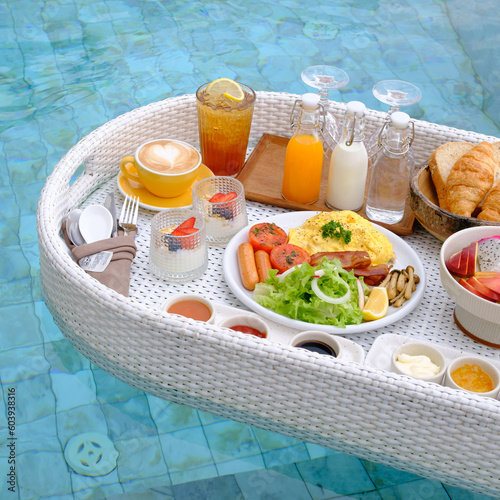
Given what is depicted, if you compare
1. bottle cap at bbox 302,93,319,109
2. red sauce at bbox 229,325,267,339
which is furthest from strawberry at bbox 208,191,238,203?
red sauce at bbox 229,325,267,339

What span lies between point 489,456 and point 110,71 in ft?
10.7

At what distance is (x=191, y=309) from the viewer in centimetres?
152

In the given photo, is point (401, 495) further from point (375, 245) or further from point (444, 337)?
point (375, 245)

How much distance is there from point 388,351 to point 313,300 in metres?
0.21

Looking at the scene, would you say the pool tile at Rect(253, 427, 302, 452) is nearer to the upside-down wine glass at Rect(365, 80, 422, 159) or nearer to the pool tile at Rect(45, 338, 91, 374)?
the pool tile at Rect(45, 338, 91, 374)

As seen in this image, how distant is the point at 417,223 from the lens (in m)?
1.89

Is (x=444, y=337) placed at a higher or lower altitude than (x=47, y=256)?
lower

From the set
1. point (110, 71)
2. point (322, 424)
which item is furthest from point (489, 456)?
point (110, 71)

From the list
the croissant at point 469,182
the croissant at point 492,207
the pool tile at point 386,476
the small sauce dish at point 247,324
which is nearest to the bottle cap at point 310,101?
the croissant at point 469,182

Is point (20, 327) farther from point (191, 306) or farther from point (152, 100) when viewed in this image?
point (152, 100)

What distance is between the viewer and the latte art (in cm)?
187

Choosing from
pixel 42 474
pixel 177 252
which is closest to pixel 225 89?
pixel 177 252

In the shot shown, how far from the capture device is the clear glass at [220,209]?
68.4 inches

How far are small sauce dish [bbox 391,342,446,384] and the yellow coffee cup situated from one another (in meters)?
0.82
